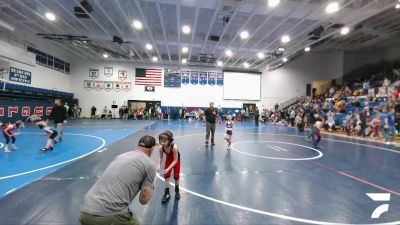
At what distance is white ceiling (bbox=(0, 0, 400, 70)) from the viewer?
45.0 ft

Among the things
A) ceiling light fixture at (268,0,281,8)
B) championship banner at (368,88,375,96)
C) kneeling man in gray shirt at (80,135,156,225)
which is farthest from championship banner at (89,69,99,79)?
kneeling man in gray shirt at (80,135,156,225)

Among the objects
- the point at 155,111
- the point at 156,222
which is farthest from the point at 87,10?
the point at 155,111

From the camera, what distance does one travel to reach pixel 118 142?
1080cm

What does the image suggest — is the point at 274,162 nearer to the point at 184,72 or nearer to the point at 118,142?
the point at 118,142

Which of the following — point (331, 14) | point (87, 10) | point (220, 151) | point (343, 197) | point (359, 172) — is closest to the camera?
point (343, 197)

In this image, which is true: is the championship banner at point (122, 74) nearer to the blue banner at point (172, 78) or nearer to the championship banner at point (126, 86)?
the championship banner at point (126, 86)

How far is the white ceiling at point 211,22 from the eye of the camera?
13711mm

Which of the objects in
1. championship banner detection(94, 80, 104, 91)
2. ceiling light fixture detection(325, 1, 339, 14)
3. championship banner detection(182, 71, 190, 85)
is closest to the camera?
ceiling light fixture detection(325, 1, 339, 14)

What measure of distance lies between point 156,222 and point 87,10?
533 inches

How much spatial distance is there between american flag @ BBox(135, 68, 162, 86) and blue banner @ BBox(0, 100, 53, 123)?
998 centimetres

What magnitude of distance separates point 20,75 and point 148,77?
13.3 m

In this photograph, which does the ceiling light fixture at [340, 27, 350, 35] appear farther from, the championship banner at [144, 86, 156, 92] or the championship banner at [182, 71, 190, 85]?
the championship banner at [144, 86, 156, 92]

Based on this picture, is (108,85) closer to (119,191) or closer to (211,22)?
(211,22)

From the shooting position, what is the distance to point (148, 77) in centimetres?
2981
